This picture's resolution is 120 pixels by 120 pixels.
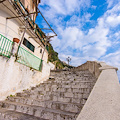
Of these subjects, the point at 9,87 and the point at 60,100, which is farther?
the point at 9,87

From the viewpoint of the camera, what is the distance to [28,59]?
20.3 feet

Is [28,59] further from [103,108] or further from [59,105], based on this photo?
[103,108]

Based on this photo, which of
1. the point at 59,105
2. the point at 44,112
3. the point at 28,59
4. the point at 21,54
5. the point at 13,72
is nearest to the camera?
the point at 44,112

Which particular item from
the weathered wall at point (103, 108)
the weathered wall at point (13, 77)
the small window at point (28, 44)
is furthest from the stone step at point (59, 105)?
the small window at point (28, 44)

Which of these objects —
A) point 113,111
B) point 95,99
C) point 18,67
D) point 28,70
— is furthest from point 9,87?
point 113,111

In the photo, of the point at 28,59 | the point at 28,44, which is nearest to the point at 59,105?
the point at 28,59

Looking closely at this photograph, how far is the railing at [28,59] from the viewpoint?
18.0ft

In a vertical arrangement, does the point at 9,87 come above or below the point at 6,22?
below

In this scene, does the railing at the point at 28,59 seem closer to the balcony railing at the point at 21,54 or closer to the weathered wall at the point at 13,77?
the balcony railing at the point at 21,54

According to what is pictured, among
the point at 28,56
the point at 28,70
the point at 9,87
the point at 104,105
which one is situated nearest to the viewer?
the point at 104,105

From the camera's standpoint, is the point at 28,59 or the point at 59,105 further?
the point at 28,59

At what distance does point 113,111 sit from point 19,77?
4.89 metres

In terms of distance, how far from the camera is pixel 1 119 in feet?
8.43

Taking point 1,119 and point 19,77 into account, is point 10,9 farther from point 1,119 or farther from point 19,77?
point 1,119
